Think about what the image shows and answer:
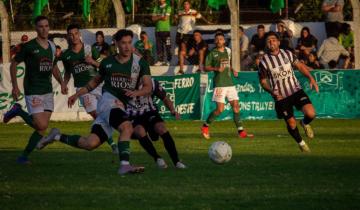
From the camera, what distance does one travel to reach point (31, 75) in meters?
15.4

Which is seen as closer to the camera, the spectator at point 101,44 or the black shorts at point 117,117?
the black shorts at point 117,117

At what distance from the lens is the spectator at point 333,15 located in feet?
88.5

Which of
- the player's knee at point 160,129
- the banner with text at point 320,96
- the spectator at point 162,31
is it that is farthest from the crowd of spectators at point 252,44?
the player's knee at point 160,129

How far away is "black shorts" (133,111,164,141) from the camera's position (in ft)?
43.7

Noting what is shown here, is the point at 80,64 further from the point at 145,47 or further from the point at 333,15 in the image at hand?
the point at 333,15

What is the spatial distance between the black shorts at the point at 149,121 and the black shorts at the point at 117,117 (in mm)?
729

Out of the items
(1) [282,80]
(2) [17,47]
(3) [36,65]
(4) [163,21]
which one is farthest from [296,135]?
(2) [17,47]

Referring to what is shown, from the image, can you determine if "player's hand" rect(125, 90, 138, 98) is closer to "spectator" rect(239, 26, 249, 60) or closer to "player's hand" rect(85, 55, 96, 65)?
"player's hand" rect(85, 55, 96, 65)

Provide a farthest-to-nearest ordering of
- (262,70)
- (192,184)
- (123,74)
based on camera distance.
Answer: (262,70) < (123,74) < (192,184)

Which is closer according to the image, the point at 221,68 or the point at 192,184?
the point at 192,184

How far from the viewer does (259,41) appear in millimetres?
27016

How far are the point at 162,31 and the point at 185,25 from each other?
724 millimetres

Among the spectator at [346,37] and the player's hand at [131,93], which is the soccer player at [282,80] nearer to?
the player's hand at [131,93]

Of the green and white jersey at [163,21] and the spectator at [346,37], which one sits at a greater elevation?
the green and white jersey at [163,21]
